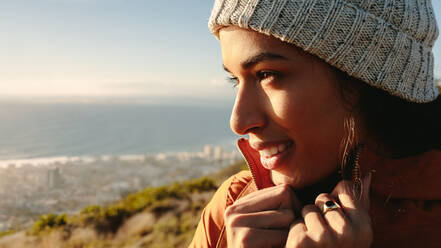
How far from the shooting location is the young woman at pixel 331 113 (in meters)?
1.29

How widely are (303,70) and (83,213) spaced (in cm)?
918

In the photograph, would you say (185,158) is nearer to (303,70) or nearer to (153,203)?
(153,203)

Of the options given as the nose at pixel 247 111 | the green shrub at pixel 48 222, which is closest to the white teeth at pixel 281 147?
the nose at pixel 247 111

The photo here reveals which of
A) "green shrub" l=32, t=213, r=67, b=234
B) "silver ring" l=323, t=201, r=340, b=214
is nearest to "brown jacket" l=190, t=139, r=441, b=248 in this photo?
"silver ring" l=323, t=201, r=340, b=214

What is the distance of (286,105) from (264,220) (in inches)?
19.4

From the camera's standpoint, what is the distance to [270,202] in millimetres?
1396

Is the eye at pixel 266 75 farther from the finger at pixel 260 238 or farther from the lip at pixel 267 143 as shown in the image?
the finger at pixel 260 238

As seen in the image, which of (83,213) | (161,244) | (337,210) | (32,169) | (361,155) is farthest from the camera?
(32,169)

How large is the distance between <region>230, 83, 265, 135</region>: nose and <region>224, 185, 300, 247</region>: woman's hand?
0.33m

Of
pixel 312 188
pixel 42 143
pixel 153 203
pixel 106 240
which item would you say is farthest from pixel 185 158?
pixel 312 188

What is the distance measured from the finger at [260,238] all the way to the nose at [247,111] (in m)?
0.44

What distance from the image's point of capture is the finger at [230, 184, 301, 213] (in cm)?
137

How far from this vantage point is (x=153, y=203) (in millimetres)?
9297

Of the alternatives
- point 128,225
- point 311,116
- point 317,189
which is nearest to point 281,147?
point 311,116
